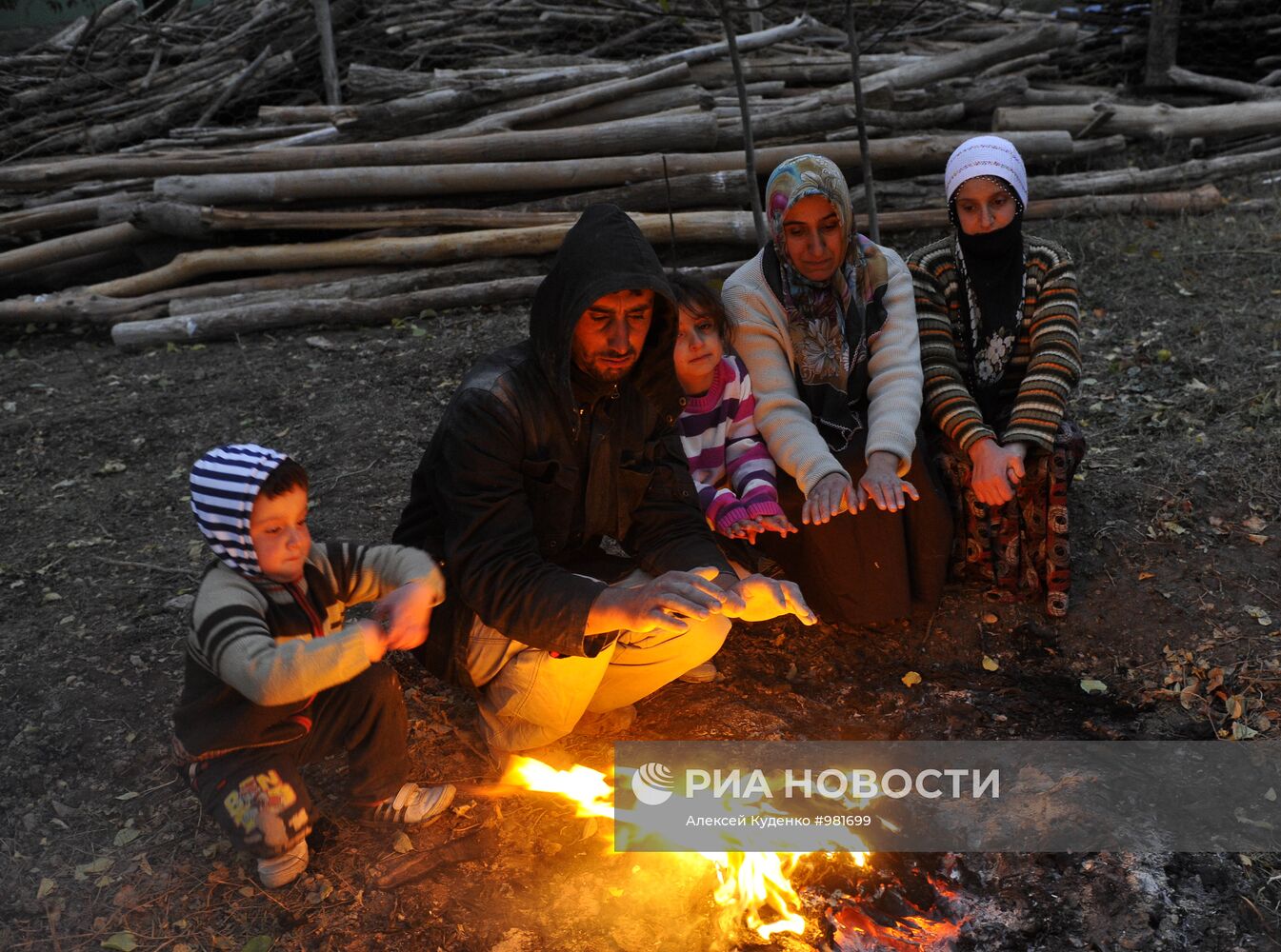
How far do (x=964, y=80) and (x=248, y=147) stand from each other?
18.2ft

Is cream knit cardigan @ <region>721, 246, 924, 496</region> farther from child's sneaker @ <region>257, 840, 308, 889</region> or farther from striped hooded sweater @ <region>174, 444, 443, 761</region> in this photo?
child's sneaker @ <region>257, 840, 308, 889</region>

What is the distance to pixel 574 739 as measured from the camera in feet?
11.1

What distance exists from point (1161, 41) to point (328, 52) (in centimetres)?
732

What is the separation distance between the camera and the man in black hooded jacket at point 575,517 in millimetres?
2756

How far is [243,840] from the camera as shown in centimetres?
268

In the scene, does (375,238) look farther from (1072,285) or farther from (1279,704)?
(1279,704)

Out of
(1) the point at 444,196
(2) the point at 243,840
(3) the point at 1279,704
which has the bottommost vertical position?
(3) the point at 1279,704

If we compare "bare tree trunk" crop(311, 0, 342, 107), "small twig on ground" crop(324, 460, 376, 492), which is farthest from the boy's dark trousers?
"bare tree trunk" crop(311, 0, 342, 107)

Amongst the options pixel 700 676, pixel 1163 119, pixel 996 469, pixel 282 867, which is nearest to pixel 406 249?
pixel 700 676

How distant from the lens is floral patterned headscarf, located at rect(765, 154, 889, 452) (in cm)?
353

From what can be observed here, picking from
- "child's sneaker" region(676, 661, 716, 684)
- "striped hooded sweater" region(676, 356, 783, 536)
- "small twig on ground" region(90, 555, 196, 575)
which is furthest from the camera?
"small twig on ground" region(90, 555, 196, 575)

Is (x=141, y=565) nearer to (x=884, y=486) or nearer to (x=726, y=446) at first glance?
(x=726, y=446)

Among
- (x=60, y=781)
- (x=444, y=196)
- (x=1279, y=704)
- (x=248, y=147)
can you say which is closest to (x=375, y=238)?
(x=444, y=196)

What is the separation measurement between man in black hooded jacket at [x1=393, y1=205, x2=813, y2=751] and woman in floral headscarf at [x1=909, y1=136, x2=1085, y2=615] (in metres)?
1.03
